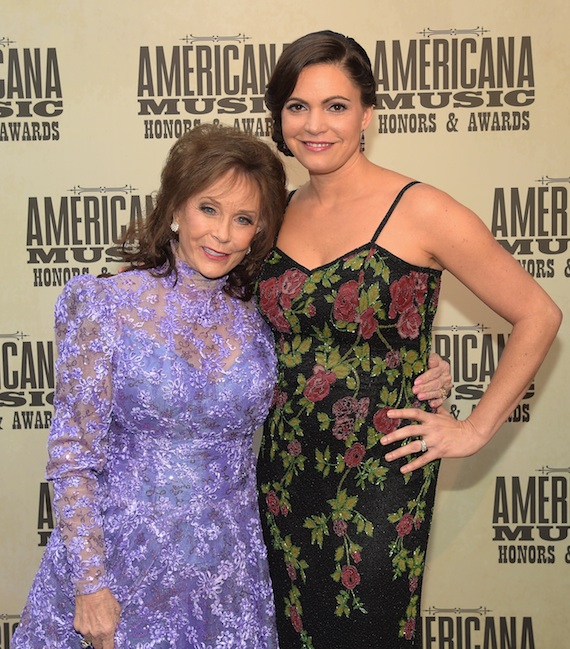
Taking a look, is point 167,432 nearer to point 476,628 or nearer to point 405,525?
point 405,525

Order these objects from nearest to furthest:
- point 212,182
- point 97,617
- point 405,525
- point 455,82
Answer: point 97,617, point 212,182, point 405,525, point 455,82

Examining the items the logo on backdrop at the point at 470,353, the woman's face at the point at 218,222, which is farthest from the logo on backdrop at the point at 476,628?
the woman's face at the point at 218,222

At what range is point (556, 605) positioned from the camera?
10.6 feet

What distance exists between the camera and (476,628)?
3250 millimetres

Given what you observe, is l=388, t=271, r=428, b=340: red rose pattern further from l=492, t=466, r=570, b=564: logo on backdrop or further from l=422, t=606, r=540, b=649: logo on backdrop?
l=422, t=606, r=540, b=649: logo on backdrop

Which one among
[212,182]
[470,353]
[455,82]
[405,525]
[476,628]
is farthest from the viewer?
[476,628]

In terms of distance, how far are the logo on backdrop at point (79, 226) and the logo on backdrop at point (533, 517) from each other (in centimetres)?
166

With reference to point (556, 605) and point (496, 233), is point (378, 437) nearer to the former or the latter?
point (496, 233)

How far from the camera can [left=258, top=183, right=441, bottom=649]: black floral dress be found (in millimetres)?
1854

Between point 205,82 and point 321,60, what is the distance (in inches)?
49.2

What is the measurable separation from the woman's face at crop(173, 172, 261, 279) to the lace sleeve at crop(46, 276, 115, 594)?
0.81ft

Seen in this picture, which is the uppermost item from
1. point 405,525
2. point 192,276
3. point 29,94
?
point 29,94

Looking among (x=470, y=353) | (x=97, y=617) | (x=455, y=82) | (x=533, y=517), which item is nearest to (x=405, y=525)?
(x=97, y=617)

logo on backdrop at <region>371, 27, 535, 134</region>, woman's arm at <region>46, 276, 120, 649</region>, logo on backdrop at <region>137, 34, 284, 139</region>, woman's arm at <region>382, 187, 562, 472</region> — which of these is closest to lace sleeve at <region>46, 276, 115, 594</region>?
woman's arm at <region>46, 276, 120, 649</region>
